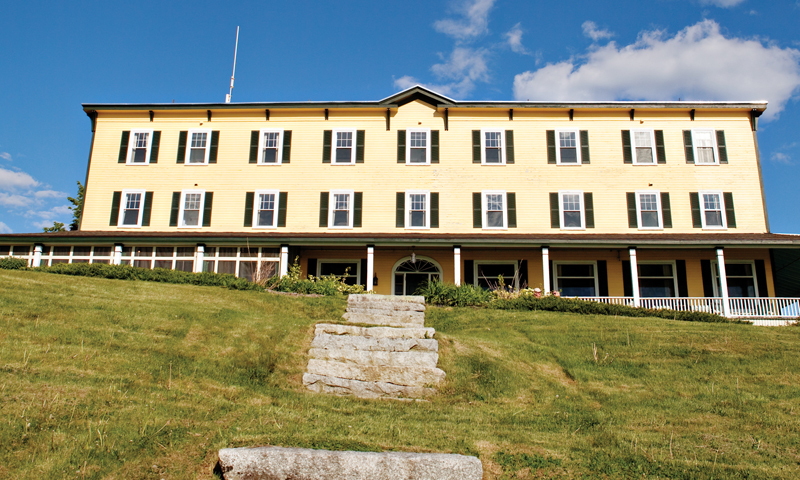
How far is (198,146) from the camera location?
22.2 meters

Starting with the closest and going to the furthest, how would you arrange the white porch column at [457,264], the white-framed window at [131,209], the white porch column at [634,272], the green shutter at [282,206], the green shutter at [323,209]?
1. the white porch column at [634,272]
2. the white porch column at [457,264]
3. the green shutter at [323,209]
4. the green shutter at [282,206]
5. the white-framed window at [131,209]

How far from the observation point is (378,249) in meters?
21.1

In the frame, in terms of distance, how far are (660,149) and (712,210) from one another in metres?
3.25

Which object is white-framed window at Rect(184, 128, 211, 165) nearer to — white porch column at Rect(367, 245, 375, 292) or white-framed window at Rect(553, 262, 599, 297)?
white porch column at Rect(367, 245, 375, 292)

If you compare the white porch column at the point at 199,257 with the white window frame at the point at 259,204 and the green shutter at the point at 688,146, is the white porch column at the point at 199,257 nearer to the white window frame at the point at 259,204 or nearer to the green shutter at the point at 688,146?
the white window frame at the point at 259,204

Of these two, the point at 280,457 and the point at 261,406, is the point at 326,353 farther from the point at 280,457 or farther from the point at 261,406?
the point at 280,457

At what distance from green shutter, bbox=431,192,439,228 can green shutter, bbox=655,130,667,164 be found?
951 cm

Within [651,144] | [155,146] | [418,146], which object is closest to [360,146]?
[418,146]

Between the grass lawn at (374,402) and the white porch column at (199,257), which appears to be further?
the white porch column at (199,257)

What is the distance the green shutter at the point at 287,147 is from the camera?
2189 cm

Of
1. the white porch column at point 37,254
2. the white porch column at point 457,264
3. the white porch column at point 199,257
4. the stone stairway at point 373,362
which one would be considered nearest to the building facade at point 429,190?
the white porch column at point 37,254

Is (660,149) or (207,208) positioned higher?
(660,149)

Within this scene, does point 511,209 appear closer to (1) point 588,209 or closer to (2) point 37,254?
(1) point 588,209

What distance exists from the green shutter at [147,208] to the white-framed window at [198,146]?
208 centimetres
